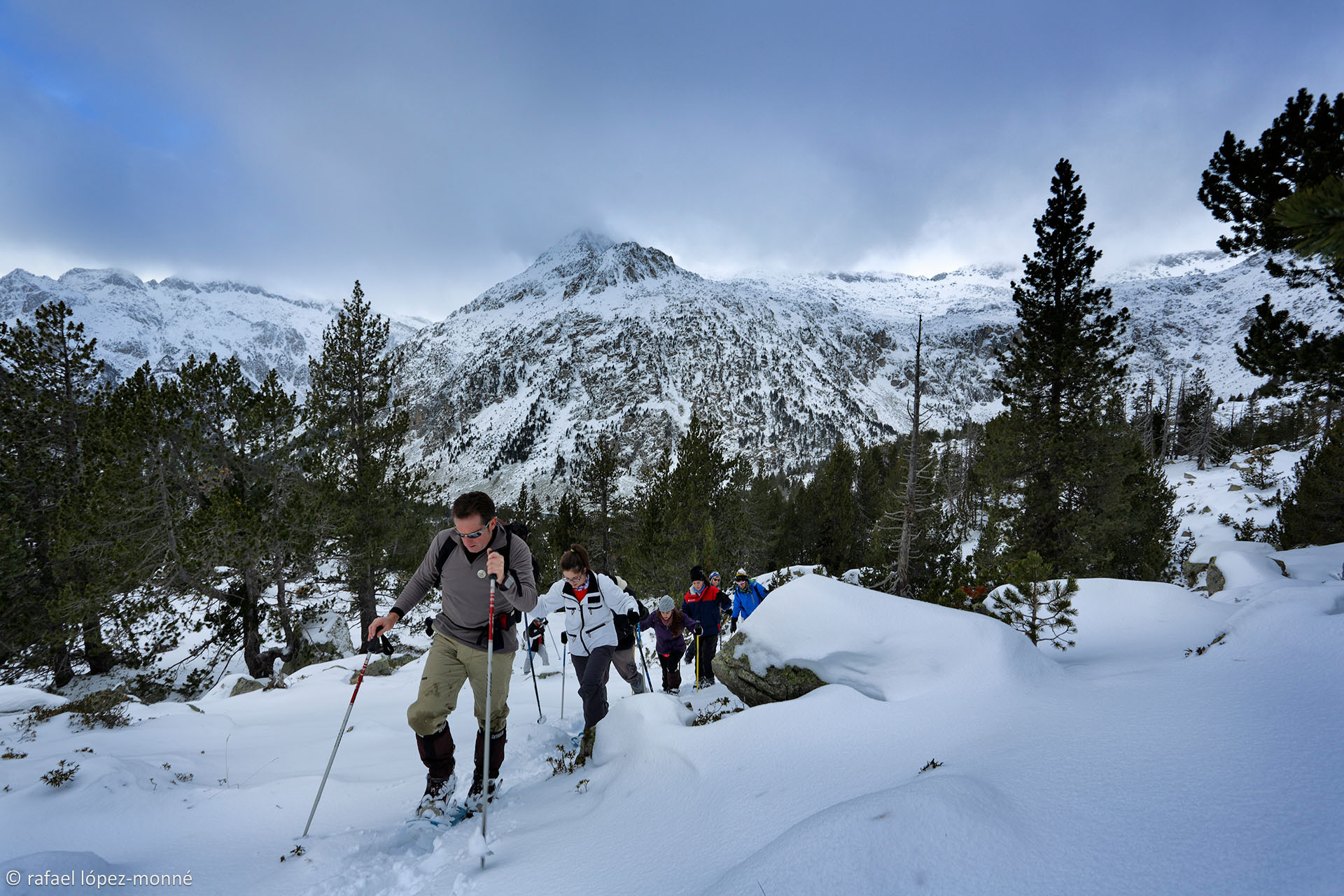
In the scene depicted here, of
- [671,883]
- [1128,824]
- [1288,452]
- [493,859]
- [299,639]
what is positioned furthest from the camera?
[1288,452]

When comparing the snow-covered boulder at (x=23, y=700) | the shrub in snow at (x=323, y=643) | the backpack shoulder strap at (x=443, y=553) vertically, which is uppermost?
the backpack shoulder strap at (x=443, y=553)

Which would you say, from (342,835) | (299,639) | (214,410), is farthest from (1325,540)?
(214,410)

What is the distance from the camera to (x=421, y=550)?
17.6 metres

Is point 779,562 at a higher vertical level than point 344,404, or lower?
lower

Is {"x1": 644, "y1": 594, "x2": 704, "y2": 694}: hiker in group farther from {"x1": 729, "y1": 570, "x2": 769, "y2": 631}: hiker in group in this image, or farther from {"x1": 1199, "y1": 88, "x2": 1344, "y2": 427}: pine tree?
{"x1": 1199, "y1": 88, "x2": 1344, "y2": 427}: pine tree

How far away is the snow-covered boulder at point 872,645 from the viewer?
179 inches

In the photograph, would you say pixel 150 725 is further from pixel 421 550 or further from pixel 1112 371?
pixel 1112 371

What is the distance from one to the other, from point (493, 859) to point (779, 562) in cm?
3014

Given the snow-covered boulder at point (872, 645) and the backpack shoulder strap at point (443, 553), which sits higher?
the backpack shoulder strap at point (443, 553)

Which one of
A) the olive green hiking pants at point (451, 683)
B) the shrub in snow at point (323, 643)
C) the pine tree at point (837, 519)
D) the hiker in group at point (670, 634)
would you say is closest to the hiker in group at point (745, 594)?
the hiker in group at point (670, 634)

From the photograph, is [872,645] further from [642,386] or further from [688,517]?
[642,386]

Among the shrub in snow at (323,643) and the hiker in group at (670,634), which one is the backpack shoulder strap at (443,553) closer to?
the hiker in group at (670,634)

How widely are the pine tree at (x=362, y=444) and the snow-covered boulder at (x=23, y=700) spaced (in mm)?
6657

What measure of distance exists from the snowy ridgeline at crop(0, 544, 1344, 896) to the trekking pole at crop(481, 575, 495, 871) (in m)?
0.19
